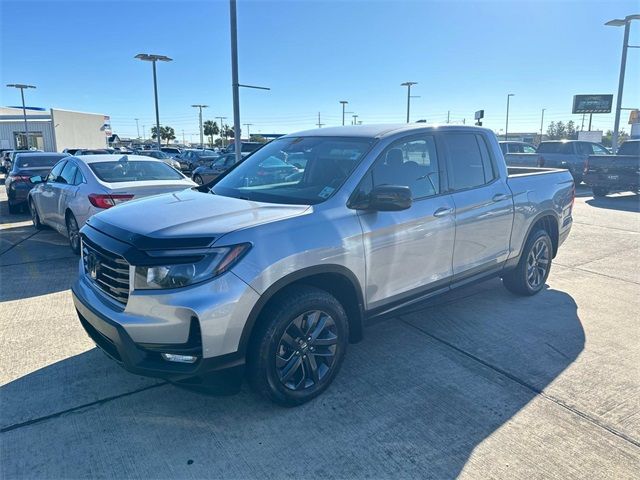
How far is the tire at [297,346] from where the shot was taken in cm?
289

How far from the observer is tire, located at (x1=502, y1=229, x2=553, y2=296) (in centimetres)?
516

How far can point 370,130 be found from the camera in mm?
3959

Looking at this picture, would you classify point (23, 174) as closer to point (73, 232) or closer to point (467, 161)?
point (73, 232)

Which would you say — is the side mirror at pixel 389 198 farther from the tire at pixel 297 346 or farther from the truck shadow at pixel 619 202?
the truck shadow at pixel 619 202

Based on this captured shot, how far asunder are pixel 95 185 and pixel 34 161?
23.8ft

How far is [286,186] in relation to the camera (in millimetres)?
3807

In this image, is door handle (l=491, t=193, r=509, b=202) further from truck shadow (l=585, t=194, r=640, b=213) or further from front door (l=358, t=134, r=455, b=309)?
truck shadow (l=585, t=194, r=640, b=213)

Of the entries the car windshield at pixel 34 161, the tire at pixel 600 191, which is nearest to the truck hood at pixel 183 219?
the car windshield at pixel 34 161

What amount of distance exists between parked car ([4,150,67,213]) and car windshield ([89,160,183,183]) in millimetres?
5551

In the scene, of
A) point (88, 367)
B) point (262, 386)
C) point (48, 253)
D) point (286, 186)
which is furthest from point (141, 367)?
point (48, 253)

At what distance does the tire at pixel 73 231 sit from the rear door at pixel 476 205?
5.56m

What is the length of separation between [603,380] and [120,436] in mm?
3487

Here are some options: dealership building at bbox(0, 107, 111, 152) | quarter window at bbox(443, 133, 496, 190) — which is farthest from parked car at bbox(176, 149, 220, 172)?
dealership building at bbox(0, 107, 111, 152)

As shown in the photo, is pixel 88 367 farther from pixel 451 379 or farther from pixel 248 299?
pixel 451 379
